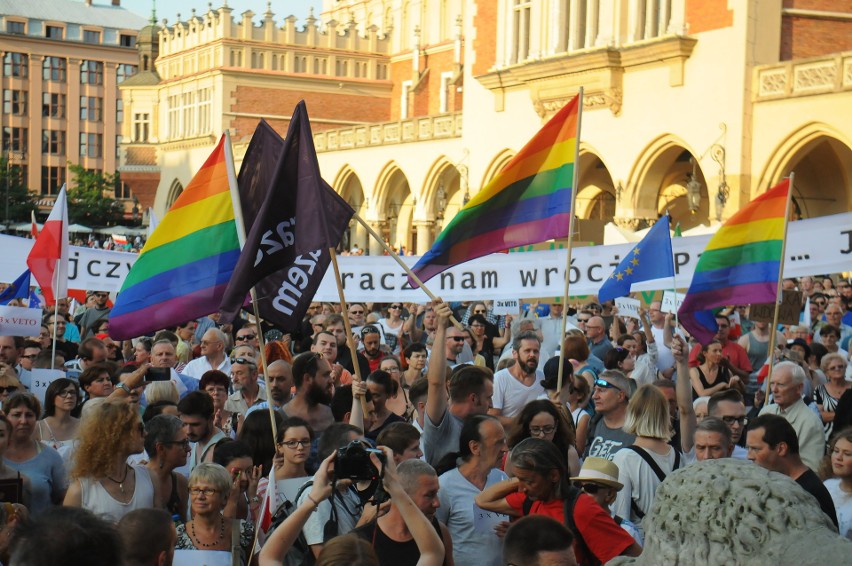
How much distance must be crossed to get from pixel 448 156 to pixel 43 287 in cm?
2328

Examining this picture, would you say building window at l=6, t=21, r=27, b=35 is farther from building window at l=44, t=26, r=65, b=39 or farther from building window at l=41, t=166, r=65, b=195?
building window at l=41, t=166, r=65, b=195

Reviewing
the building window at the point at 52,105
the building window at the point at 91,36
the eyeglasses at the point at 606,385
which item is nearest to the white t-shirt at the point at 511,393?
the eyeglasses at the point at 606,385

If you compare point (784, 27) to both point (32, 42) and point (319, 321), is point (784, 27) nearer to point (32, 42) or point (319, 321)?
point (319, 321)

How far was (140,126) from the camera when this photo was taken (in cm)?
5581

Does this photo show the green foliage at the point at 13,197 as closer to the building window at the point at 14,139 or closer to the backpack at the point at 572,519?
the building window at the point at 14,139

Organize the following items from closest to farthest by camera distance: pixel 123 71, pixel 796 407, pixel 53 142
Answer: pixel 796 407 < pixel 53 142 < pixel 123 71

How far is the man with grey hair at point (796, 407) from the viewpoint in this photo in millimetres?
6910

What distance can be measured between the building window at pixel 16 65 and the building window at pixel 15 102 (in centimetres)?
125

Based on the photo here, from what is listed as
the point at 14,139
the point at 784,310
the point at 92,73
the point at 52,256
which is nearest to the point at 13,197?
the point at 14,139

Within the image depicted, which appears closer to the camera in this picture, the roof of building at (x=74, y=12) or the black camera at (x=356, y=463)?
the black camera at (x=356, y=463)

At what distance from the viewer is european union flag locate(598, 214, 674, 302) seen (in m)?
9.54

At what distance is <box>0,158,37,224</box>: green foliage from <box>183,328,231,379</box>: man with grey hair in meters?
60.5

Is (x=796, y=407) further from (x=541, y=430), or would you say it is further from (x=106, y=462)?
(x=106, y=462)

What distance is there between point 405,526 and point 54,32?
8643 cm
